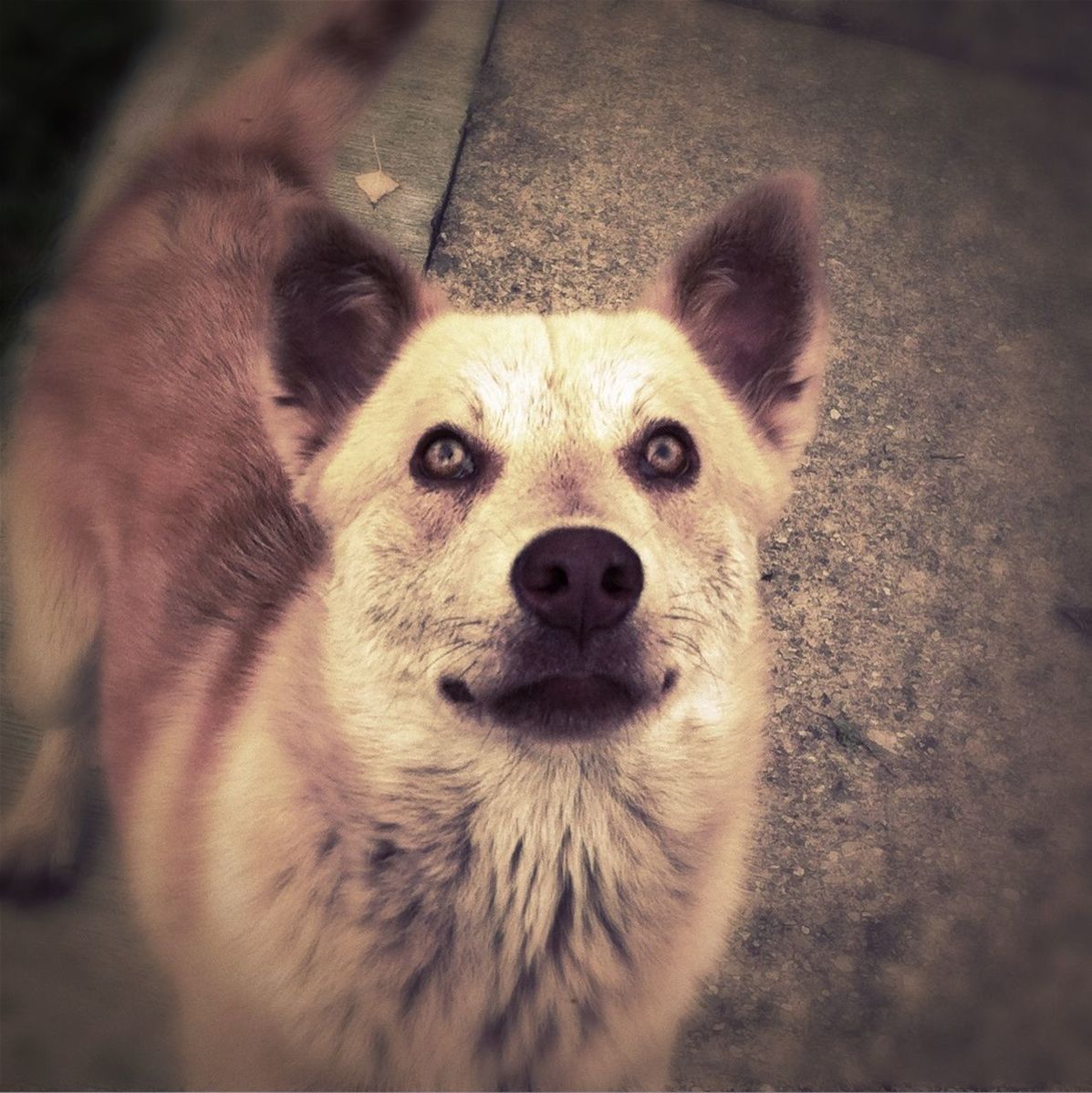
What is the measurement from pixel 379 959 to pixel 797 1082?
3.86 feet

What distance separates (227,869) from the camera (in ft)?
5.63

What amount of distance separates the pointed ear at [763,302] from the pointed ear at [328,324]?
55 cm

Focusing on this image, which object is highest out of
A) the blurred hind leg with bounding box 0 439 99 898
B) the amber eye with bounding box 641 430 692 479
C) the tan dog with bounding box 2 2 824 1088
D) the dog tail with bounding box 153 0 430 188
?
the dog tail with bounding box 153 0 430 188

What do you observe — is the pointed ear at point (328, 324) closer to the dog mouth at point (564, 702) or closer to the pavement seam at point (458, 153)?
the dog mouth at point (564, 702)

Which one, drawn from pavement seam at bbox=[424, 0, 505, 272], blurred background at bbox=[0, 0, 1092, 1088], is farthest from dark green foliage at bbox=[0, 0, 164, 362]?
pavement seam at bbox=[424, 0, 505, 272]

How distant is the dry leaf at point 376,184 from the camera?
3.48 meters

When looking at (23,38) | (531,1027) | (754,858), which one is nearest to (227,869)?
(531,1027)

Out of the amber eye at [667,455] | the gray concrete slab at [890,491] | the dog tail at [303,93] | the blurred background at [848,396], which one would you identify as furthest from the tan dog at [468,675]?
the dog tail at [303,93]

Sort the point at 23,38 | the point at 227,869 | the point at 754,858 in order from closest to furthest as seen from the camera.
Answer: the point at 227,869 < the point at 754,858 < the point at 23,38

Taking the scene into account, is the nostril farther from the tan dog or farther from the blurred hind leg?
the blurred hind leg

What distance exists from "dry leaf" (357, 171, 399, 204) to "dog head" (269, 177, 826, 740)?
181 cm

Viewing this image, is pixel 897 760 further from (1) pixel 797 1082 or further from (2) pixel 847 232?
(2) pixel 847 232

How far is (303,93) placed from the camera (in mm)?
2416

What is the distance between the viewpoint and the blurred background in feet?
7.46
